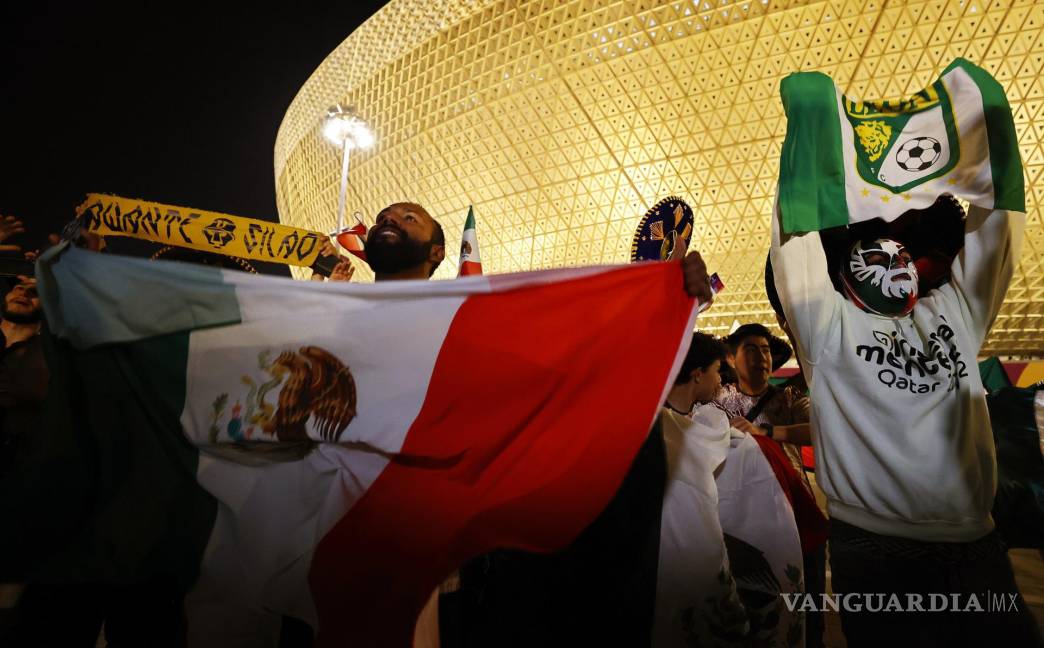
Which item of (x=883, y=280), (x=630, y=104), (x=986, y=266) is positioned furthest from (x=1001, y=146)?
(x=630, y=104)

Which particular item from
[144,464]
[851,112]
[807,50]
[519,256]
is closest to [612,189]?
[519,256]

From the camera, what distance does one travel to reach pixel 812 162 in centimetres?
187

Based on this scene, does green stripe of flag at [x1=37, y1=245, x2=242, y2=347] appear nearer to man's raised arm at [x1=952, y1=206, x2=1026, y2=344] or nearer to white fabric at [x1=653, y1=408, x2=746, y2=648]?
white fabric at [x1=653, y1=408, x2=746, y2=648]

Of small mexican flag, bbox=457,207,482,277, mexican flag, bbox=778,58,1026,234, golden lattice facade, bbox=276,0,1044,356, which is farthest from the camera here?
golden lattice facade, bbox=276,0,1044,356

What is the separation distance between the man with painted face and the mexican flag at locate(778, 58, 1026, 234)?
0.12 metres

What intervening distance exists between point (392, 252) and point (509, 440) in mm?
1440

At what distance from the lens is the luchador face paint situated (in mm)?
1839

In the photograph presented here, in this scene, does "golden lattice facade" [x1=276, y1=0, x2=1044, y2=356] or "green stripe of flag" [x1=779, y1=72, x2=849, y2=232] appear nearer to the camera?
"green stripe of flag" [x1=779, y1=72, x2=849, y2=232]

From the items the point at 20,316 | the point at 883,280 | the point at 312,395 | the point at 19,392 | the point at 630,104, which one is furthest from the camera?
the point at 630,104

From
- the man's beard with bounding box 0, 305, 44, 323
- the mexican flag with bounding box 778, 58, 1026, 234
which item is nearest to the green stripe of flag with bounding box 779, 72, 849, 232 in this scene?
the mexican flag with bounding box 778, 58, 1026, 234

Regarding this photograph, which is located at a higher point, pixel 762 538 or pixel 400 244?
pixel 400 244

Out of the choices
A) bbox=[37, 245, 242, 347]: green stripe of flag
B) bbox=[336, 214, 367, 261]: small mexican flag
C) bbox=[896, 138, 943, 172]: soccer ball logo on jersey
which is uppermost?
bbox=[336, 214, 367, 261]: small mexican flag

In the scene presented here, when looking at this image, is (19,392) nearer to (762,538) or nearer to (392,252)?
(392,252)

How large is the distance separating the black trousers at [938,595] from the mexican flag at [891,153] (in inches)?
43.1
